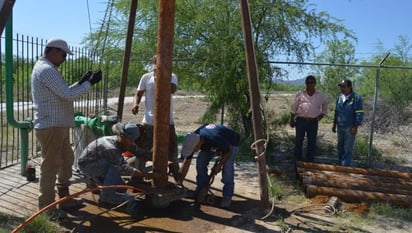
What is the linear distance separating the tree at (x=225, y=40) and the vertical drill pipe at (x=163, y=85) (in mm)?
3281

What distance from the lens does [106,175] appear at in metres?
5.11

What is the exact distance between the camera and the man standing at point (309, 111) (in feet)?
25.2

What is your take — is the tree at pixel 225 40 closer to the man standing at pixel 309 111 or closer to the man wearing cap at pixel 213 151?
the man standing at pixel 309 111

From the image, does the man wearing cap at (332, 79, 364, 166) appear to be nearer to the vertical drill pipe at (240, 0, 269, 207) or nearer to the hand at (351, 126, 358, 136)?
the hand at (351, 126, 358, 136)

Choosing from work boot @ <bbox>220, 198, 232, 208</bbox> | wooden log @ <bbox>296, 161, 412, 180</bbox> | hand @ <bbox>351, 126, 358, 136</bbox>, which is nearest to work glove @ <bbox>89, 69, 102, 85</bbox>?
work boot @ <bbox>220, 198, 232, 208</bbox>

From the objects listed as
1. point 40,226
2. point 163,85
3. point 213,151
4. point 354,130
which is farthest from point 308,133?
point 40,226

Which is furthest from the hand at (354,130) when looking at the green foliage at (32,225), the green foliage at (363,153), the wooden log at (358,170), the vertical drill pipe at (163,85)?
the green foliage at (32,225)

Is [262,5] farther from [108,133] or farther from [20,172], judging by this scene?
[20,172]

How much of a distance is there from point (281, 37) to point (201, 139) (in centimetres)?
419

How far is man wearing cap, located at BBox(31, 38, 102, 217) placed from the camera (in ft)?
14.8

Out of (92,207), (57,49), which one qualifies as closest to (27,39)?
(57,49)

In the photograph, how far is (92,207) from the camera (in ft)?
17.1

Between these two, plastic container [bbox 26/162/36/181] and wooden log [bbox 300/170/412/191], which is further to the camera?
wooden log [bbox 300/170/412/191]

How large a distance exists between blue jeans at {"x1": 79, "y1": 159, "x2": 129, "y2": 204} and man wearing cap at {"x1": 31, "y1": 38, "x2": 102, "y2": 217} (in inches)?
18.1
